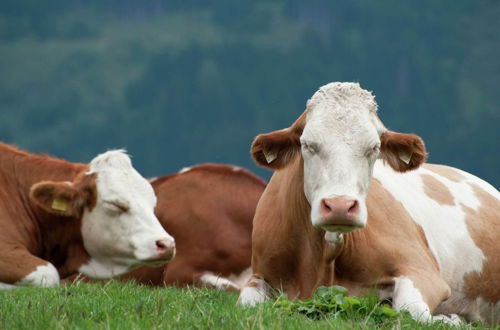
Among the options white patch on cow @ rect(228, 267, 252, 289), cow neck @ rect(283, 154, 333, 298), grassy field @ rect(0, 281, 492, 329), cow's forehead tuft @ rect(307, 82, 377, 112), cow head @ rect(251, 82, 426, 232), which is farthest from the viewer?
white patch on cow @ rect(228, 267, 252, 289)

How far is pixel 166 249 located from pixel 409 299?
4265 mm

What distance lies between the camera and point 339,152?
263 inches

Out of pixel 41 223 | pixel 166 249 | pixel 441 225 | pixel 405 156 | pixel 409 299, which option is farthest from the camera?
pixel 41 223

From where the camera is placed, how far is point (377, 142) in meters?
6.88

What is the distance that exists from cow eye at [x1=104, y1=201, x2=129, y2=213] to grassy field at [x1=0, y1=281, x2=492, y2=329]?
4.76m

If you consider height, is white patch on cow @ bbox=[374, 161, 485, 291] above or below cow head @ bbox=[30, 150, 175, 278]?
above

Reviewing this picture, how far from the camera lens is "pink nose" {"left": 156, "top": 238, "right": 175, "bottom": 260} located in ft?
34.7

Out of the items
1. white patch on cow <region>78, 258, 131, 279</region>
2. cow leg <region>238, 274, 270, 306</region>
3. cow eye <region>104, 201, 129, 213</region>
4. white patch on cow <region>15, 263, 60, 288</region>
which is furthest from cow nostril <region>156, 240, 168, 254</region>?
cow leg <region>238, 274, 270, 306</region>

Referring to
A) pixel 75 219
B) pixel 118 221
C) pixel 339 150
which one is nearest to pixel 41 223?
pixel 75 219

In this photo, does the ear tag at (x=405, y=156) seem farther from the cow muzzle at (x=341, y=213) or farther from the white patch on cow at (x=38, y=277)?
the white patch on cow at (x=38, y=277)

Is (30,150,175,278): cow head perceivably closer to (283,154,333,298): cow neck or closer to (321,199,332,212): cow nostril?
(283,154,333,298): cow neck

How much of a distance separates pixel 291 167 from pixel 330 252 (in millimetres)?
874

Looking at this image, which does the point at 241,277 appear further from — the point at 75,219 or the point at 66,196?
the point at 66,196

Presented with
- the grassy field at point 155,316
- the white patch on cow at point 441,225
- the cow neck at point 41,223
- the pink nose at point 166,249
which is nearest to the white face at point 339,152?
the grassy field at point 155,316
